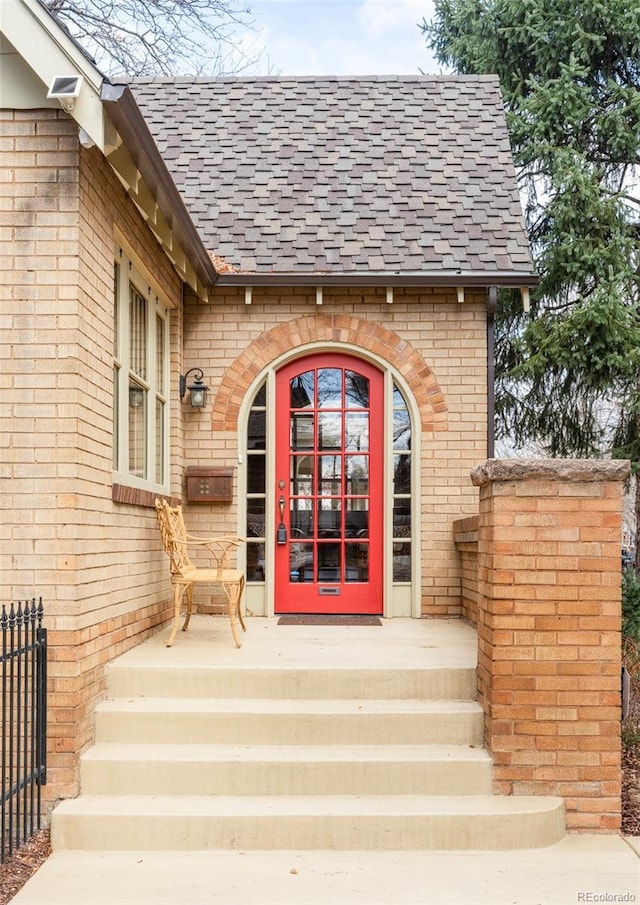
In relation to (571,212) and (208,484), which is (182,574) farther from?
(571,212)

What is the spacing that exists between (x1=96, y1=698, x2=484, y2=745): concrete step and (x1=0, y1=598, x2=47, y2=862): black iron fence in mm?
471

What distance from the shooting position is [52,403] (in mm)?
4410

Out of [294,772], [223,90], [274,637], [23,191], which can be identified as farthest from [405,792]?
[223,90]

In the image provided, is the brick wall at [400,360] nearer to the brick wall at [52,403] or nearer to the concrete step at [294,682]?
the concrete step at [294,682]

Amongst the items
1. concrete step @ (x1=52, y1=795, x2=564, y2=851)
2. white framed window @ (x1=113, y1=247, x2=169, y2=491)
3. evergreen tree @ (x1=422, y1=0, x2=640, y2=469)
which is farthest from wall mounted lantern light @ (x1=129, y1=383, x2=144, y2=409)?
evergreen tree @ (x1=422, y1=0, x2=640, y2=469)

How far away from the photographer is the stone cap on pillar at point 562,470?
172 inches

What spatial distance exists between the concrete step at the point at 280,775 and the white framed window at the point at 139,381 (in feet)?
5.94

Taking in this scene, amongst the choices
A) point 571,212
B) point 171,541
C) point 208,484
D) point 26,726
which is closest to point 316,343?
point 208,484

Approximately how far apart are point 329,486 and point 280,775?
3442mm

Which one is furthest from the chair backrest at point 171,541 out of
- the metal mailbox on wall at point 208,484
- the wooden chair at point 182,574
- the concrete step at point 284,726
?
the concrete step at point 284,726

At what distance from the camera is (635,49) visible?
10836mm

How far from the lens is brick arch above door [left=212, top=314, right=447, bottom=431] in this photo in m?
7.43

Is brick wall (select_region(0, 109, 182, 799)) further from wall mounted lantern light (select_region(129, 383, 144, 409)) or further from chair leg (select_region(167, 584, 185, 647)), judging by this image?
wall mounted lantern light (select_region(129, 383, 144, 409))

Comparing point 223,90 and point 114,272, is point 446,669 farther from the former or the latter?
point 223,90
